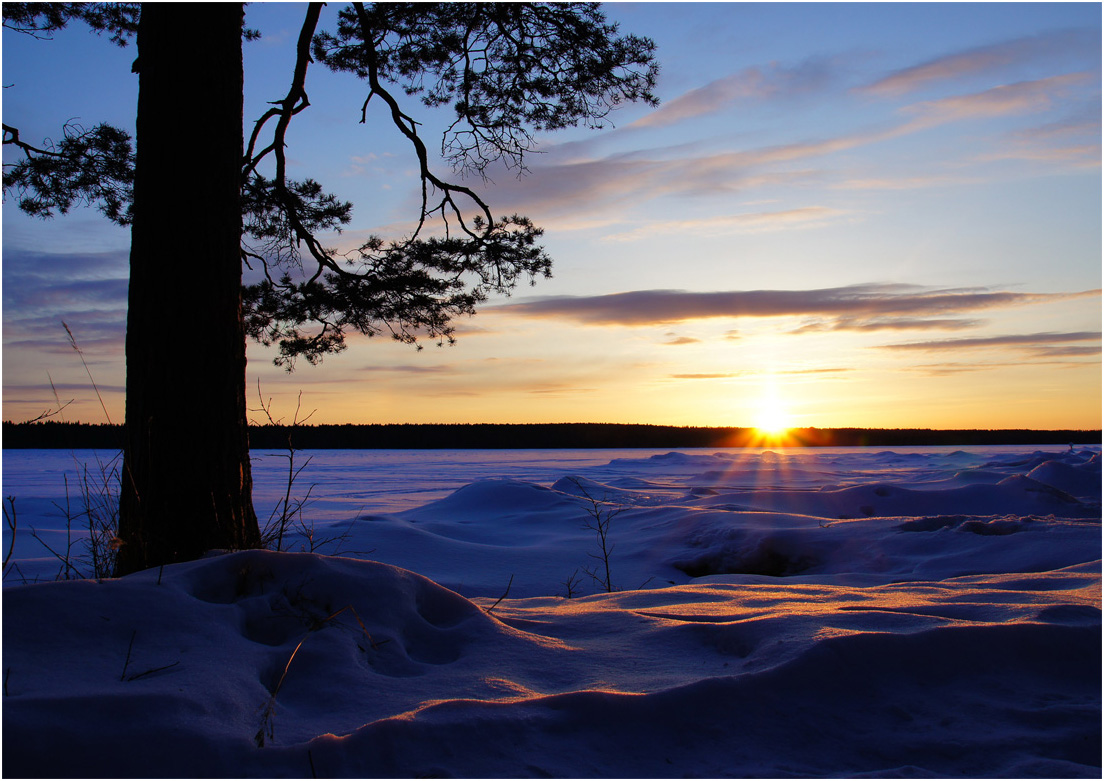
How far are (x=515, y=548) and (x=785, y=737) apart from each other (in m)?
4.87

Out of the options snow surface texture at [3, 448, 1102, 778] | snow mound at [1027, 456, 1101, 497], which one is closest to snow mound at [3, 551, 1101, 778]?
snow surface texture at [3, 448, 1102, 778]

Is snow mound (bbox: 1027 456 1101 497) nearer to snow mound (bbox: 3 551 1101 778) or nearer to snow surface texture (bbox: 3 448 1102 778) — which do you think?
snow surface texture (bbox: 3 448 1102 778)

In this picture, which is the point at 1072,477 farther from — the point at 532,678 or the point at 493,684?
the point at 493,684

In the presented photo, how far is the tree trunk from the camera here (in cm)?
291

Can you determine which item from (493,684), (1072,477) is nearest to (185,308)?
(493,684)

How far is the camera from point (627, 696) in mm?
A: 1800

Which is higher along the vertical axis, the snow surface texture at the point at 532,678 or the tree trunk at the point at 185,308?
the tree trunk at the point at 185,308

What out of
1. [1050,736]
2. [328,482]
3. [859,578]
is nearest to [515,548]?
[859,578]

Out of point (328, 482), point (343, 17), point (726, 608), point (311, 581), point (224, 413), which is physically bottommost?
point (328, 482)

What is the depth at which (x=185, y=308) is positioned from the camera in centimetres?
298

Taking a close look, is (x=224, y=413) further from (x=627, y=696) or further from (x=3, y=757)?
(x=627, y=696)

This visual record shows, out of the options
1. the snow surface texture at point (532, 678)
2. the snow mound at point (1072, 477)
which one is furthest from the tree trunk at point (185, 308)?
the snow mound at point (1072, 477)

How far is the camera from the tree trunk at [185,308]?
2908 mm

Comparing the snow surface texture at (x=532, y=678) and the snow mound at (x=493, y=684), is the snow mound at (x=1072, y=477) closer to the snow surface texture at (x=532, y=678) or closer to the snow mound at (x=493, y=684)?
the snow surface texture at (x=532, y=678)
